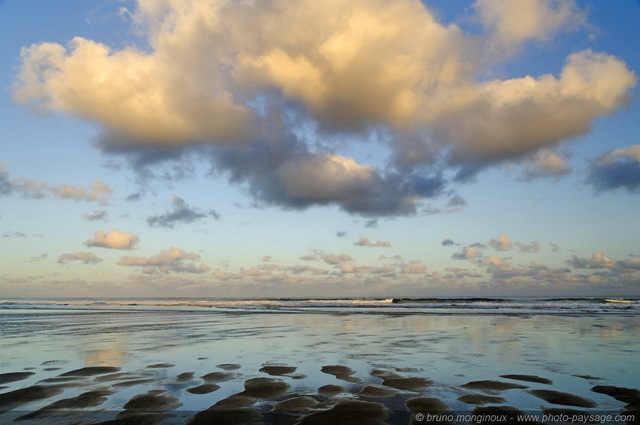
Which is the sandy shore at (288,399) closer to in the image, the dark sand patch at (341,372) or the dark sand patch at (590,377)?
the dark sand patch at (341,372)

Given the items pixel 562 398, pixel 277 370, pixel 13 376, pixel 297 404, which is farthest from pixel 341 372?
pixel 13 376

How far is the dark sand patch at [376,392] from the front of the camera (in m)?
8.50

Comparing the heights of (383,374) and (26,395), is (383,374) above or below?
below

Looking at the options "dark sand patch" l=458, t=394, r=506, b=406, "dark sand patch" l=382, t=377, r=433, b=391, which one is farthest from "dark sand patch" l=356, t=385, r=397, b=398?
"dark sand patch" l=458, t=394, r=506, b=406

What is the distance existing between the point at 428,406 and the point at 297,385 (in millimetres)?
3251

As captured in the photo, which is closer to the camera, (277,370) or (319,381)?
(319,381)

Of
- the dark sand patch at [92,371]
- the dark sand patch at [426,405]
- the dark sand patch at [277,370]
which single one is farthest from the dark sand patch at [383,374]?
the dark sand patch at [92,371]

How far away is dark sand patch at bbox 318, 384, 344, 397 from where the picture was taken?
867 cm

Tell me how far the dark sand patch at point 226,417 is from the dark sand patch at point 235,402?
0.74 feet

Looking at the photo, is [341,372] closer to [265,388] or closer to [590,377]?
[265,388]

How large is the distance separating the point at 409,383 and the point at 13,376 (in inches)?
413

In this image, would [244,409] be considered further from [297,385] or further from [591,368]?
[591,368]

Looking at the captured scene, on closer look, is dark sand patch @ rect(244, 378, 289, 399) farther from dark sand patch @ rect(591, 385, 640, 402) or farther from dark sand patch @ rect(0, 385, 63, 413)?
dark sand patch @ rect(591, 385, 640, 402)

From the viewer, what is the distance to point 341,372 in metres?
10.9
